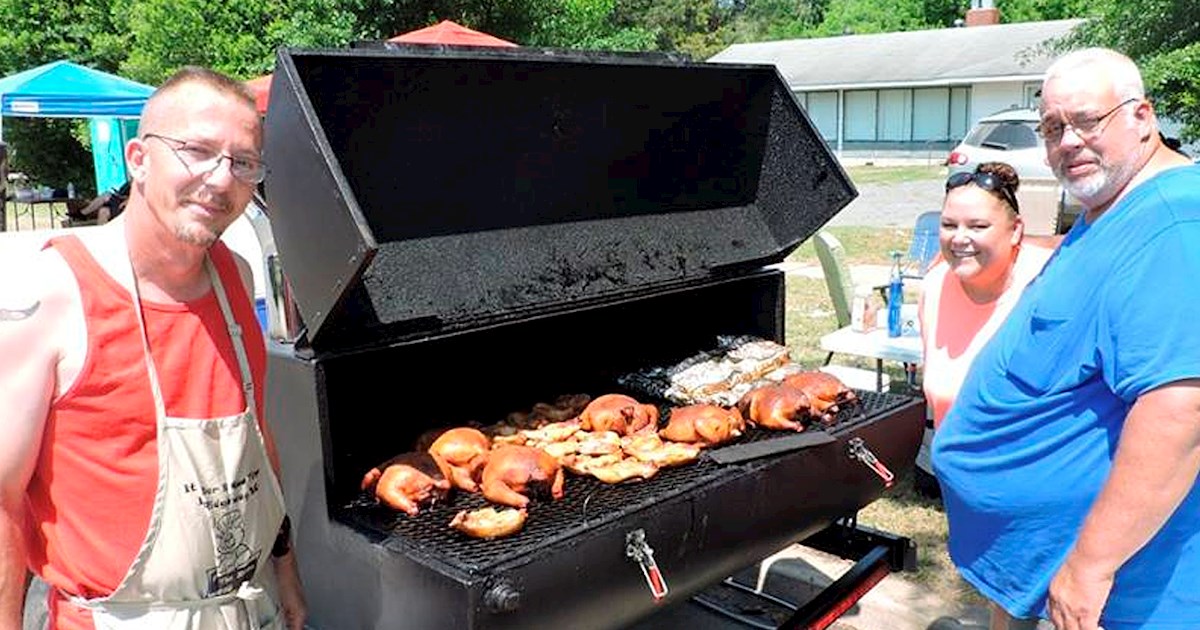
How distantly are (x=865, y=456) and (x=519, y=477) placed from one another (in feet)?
3.61

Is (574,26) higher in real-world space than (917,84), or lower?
lower

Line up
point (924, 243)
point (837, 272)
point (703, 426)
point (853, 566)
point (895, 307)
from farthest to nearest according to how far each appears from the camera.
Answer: point (924, 243)
point (837, 272)
point (895, 307)
point (853, 566)
point (703, 426)

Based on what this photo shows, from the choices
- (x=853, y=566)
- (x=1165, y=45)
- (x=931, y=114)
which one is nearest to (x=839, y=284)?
(x=853, y=566)

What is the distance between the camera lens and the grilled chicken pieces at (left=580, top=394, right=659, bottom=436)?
2920 mm

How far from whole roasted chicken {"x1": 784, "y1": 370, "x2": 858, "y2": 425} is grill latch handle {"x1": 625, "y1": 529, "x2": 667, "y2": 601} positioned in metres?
0.99

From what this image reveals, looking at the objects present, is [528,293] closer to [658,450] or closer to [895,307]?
[658,450]

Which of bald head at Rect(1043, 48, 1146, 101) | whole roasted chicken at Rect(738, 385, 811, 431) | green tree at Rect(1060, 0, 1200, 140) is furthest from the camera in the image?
green tree at Rect(1060, 0, 1200, 140)

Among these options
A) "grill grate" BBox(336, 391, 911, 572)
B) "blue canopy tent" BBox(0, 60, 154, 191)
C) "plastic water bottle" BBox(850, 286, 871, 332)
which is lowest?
"plastic water bottle" BBox(850, 286, 871, 332)

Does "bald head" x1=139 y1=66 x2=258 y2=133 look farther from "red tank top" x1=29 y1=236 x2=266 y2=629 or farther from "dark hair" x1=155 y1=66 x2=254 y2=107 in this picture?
"red tank top" x1=29 y1=236 x2=266 y2=629

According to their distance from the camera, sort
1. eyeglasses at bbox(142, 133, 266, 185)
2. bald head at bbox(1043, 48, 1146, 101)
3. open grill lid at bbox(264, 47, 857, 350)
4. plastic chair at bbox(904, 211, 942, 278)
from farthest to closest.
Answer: plastic chair at bbox(904, 211, 942, 278) → open grill lid at bbox(264, 47, 857, 350) → bald head at bbox(1043, 48, 1146, 101) → eyeglasses at bbox(142, 133, 266, 185)

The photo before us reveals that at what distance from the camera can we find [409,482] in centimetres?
234

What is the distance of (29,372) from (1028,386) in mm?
2059

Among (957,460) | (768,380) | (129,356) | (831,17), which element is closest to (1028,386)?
(957,460)

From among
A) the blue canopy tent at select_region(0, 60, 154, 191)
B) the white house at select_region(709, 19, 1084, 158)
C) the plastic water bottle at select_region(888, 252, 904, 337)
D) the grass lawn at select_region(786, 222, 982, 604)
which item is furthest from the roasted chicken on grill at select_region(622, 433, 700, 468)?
the white house at select_region(709, 19, 1084, 158)
